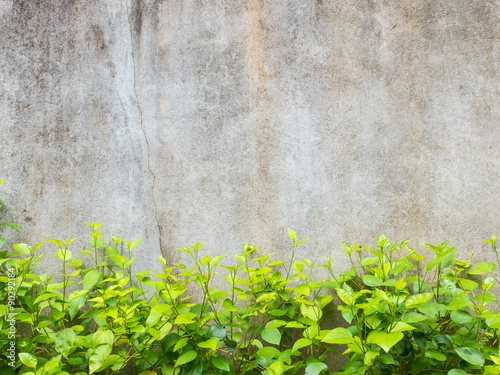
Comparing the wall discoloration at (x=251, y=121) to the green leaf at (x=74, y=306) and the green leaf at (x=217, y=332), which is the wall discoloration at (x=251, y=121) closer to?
the green leaf at (x=74, y=306)

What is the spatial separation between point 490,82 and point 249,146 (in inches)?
55.5

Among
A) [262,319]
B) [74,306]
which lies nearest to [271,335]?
[262,319]

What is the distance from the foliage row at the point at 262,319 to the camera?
1388 millimetres

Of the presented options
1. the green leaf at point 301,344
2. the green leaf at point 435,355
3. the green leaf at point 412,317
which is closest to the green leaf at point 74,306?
the green leaf at point 301,344

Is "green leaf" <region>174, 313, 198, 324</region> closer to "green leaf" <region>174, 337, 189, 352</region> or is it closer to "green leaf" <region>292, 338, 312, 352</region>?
"green leaf" <region>174, 337, 189, 352</region>

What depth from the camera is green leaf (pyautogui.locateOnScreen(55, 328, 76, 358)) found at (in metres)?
1.39

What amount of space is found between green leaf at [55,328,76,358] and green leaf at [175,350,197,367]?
449mm

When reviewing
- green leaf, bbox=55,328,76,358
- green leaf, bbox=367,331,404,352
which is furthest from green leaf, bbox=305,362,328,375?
green leaf, bbox=55,328,76,358

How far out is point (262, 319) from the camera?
1.82 metres

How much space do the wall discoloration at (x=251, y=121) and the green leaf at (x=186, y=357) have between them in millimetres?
601

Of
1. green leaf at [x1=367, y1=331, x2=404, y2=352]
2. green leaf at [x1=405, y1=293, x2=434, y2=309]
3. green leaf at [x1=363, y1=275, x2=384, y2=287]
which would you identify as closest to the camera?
green leaf at [x1=367, y1=331, x2=404, y2=352]

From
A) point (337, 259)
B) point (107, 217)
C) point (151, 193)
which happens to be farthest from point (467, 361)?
point (107, 217)

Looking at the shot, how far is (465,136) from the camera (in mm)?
1893

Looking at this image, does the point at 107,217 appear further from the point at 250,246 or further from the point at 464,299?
the point at 464,299
